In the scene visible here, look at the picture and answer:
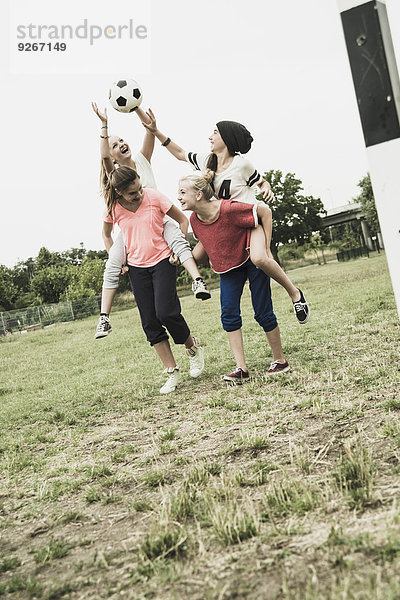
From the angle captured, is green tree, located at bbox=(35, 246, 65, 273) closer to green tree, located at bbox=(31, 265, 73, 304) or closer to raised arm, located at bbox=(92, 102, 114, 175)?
green tree, located at bbox=(31, 265, 73, 304)

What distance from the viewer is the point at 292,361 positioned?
5.54m

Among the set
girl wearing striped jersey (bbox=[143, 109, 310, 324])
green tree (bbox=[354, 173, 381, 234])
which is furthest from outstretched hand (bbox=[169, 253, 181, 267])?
green tree (bbox=[354, 173, 381, 234])

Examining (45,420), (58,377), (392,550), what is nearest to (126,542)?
(392,550)

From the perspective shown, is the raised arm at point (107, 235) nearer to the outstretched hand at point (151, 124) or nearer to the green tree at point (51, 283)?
the outstretched hand at point (151, 124)

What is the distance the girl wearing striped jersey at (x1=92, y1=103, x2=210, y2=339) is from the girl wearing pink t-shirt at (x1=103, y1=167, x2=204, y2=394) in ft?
0.33

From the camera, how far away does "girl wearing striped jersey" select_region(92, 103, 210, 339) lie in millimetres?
5152

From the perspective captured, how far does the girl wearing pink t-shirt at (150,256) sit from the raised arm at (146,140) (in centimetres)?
50

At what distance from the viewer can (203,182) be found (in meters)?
4.97

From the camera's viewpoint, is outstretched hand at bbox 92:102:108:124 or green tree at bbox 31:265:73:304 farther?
green tree at bbox 31:265:73:304

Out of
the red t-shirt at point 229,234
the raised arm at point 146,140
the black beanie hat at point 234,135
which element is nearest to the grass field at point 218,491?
the red t-shirt at point 229,234

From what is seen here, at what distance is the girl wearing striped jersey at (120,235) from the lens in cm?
515

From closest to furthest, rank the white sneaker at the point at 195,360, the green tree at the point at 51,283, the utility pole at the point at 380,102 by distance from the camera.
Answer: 1. the utility pole at the point at 380,102
2. the white sneaker at the point at 195,360
3. the green tree at the point at 51,283

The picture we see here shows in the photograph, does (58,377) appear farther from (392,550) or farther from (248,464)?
(392,550)

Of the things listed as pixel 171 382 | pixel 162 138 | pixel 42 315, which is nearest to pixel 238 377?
pixel 171 382
